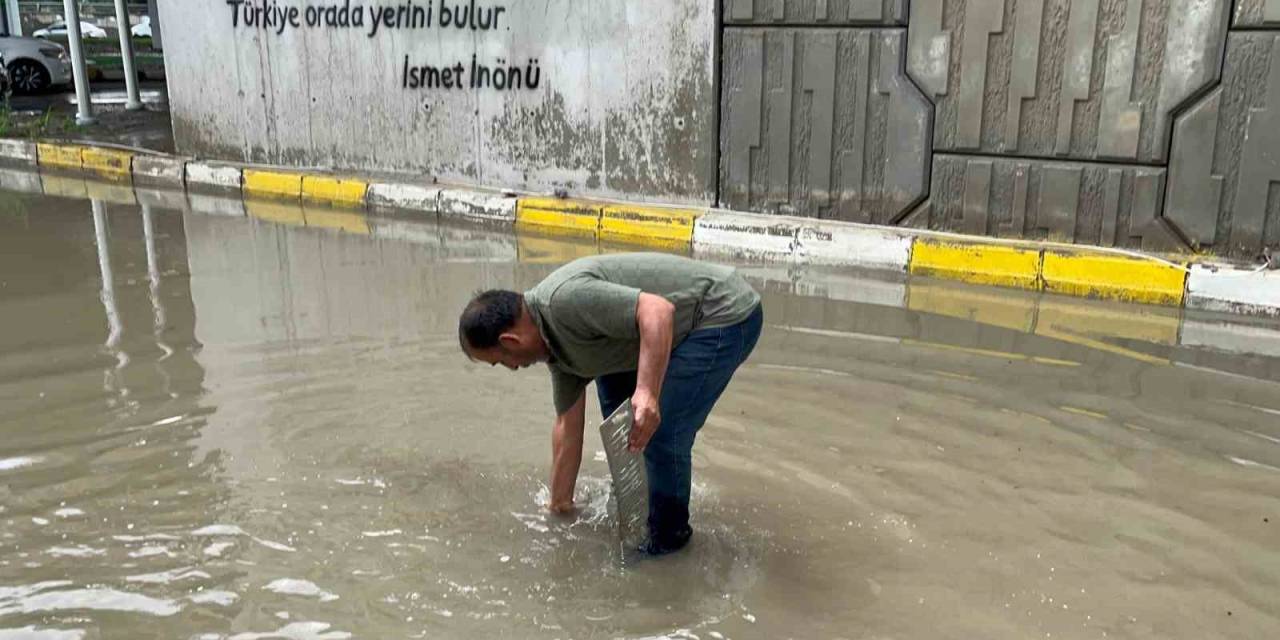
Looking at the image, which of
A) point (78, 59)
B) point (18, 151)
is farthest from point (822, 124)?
point (78, 59)

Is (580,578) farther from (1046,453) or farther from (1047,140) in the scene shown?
(1047,140)

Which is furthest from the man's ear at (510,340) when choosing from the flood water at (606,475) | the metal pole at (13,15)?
the metal pole at (13,15)

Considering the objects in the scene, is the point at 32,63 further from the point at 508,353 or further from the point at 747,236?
the point at 508,353

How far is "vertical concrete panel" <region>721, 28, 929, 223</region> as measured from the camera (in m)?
6.89

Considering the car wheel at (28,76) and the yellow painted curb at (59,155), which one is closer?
the yellow painted curb at (59,155)

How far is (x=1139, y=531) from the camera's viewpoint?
11.0 ft

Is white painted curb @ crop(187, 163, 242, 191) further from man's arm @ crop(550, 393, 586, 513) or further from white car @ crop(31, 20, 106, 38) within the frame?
white car @ crop(31, 20, 106, 38)

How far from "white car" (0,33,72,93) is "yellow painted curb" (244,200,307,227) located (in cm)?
1352

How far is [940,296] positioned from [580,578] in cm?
364

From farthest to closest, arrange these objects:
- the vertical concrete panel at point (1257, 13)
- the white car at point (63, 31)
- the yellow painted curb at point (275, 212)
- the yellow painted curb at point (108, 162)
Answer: the white car at point (63, 31)
the yellow painted curb at point (108, 162)
the yellow painted curb at point (275, 212)
the vertical concrete panel at point (1257, 13)

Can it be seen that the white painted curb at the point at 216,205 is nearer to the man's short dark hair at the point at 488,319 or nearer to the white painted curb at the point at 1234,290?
the man's short dark hair at the point at 488,319

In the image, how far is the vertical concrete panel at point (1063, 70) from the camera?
602 centimetres

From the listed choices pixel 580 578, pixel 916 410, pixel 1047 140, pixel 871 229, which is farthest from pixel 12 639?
pixel 1047 140

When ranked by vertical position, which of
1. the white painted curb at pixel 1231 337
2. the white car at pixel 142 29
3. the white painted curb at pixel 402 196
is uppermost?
the white car at pixel 142 29
